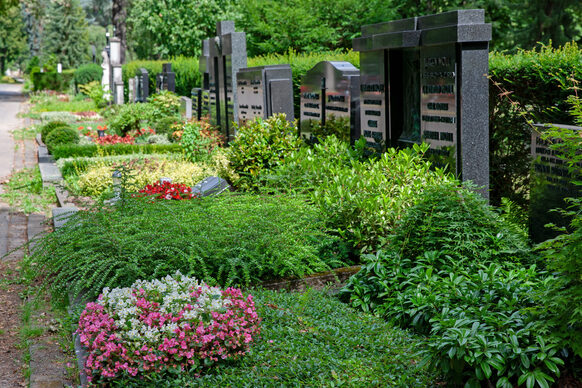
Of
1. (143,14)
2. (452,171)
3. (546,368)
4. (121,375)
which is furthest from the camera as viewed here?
(143,14)

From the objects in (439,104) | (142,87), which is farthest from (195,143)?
(142,87)

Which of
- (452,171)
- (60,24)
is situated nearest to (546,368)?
(452,171)

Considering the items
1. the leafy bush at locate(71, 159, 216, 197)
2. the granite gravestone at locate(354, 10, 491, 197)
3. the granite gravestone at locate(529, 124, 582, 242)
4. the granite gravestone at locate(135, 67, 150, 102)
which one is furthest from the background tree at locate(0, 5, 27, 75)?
the granite gravestone at locate(529, 124, 582, 242)

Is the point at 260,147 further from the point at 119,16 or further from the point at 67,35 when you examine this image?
the point at 67,35

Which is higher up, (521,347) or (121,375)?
(521,347)

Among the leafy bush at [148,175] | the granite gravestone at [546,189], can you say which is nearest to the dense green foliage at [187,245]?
the granite gravestone at [546,189]

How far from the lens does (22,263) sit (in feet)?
23.0

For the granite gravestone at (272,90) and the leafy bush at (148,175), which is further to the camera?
the granite gravestone at (272,90)

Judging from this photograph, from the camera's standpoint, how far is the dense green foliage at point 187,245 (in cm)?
538

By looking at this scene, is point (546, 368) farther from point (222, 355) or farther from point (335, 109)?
point (335, 109)

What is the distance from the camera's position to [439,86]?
23.0ft

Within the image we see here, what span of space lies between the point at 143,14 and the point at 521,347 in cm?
3031

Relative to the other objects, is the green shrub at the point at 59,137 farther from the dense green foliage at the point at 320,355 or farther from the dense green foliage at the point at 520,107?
the dense green foliage at the point at 320,355

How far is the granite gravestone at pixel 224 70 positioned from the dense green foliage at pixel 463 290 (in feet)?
27.5
